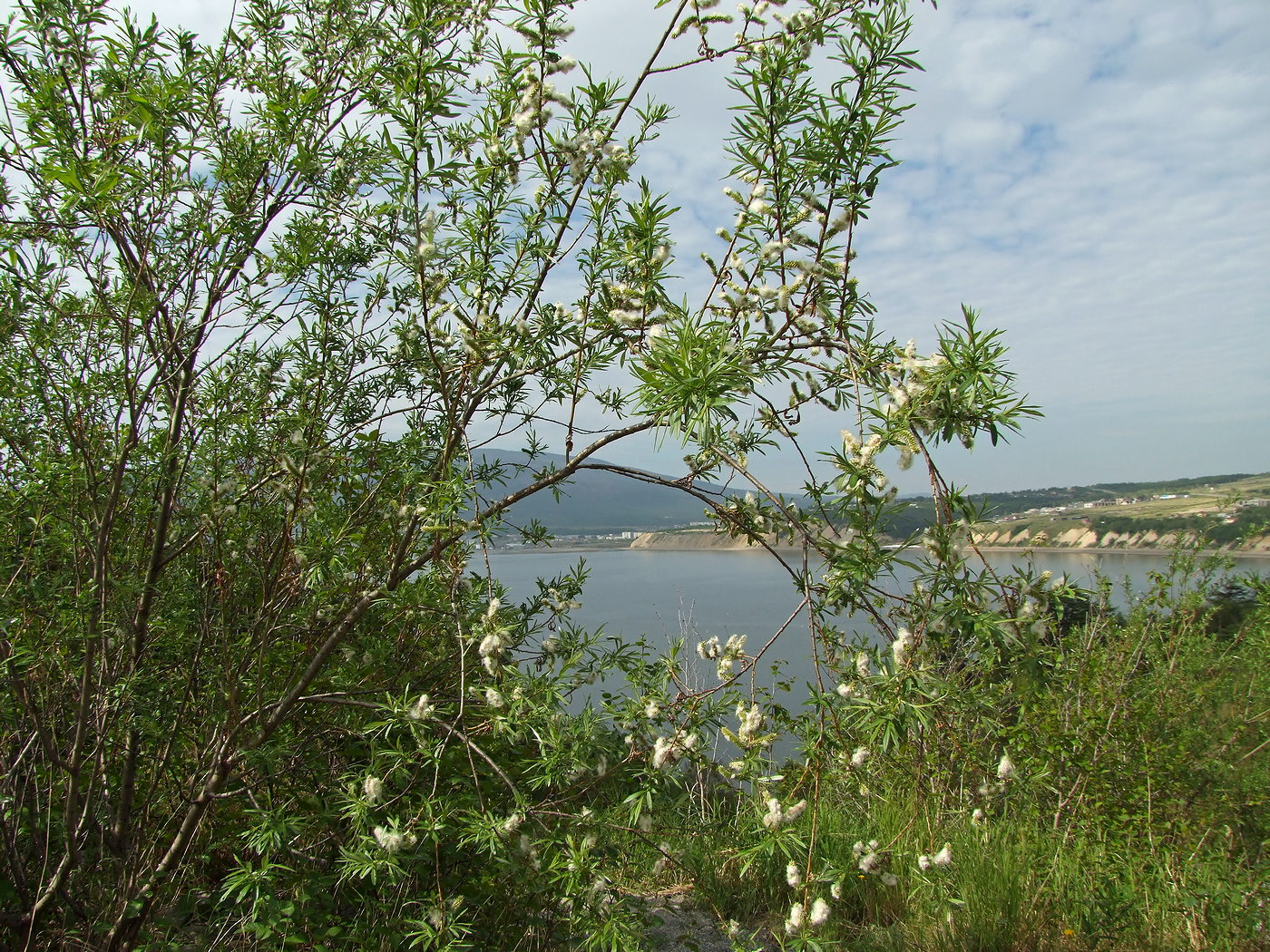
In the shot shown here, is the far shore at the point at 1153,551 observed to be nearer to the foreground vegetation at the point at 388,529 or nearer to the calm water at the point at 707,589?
the calm water at the point at 707,589

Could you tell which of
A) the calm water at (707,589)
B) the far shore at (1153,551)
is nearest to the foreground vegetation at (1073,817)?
the far shore at (1153,551)

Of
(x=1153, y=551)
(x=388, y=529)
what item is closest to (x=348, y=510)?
(x=388, y=529)

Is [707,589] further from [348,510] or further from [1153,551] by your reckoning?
[348,510]

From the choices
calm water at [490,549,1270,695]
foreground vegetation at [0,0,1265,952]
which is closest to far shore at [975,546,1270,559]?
calm water at [490,549,1270,695]

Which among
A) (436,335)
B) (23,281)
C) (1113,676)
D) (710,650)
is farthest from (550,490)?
(1113,676)

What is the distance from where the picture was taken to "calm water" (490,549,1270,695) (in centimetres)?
269

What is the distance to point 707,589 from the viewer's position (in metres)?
12.5

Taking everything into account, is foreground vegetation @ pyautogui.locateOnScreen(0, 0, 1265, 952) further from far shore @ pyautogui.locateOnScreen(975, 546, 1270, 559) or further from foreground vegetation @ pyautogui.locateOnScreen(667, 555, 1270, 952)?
far shore @ pyautogui.locateOnScreen(975, 546, 1270, 559)

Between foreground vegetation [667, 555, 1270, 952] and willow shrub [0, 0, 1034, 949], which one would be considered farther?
foreground vegetation [667, 555, 1270, 952]

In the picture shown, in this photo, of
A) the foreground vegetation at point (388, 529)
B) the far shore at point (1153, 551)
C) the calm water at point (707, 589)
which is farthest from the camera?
the far shore at point (1153, 551)

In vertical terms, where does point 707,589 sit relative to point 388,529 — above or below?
below

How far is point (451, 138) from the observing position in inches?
82.7

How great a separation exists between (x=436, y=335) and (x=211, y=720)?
1305mm

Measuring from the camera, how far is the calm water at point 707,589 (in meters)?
2.69
